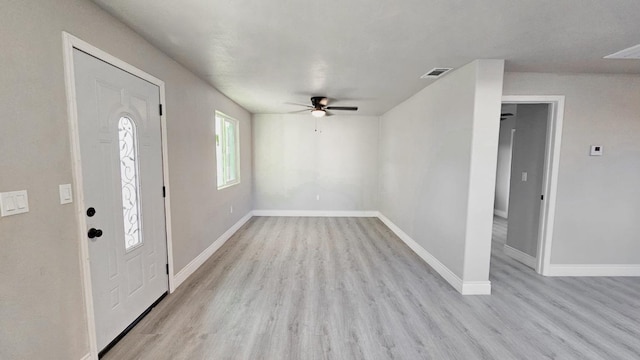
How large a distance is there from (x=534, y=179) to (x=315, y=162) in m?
4.21

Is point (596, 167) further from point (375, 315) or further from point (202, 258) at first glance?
point (202, 258)

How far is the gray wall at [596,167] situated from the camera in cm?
310

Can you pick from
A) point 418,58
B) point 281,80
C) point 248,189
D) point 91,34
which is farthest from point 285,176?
point 91,34

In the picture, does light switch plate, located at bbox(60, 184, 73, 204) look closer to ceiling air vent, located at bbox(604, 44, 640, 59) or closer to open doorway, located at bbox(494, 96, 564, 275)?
open doorway, located at bbox(494, 96, 564, 275)

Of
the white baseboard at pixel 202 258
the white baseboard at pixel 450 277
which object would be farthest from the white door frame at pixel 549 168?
the white baseboard at pixel 202 258

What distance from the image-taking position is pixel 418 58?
2623 millimetres

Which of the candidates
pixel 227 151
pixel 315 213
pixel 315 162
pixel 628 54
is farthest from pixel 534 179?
pixel 227 151

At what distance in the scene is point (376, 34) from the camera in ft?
6.93

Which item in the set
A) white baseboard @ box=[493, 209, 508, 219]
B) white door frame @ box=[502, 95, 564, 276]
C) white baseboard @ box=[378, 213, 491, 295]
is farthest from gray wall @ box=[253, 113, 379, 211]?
white door frame @ box=[502, 95, 564, 276]

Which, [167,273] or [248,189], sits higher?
[248,189]

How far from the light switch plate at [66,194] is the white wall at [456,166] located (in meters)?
3.39

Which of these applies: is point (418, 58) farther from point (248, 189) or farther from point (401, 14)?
point (248, 189)

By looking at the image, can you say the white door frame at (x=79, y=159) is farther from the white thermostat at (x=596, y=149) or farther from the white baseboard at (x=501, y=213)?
the white baseboard at (x=501, y=213)

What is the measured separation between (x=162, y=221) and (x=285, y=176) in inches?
154
